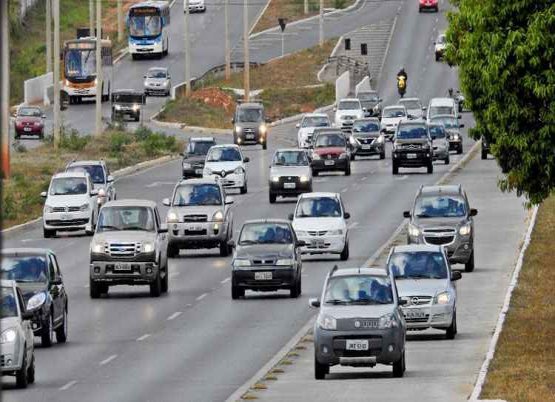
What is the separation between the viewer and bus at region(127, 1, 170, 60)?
13400 cm

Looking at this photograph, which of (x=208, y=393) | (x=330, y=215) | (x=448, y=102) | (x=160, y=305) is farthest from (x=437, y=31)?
(x=208, y=393)

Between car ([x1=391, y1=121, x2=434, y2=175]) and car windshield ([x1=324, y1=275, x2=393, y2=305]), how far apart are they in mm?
50141

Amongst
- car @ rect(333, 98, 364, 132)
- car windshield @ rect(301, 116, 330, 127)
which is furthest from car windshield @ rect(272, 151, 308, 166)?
car @ rect(333, 98, 364, 132)

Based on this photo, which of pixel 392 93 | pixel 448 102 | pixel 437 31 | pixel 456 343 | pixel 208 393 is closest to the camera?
pixel 208 393

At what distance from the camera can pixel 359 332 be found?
2758 centimetres

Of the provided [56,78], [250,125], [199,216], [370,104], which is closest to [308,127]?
[250,125]

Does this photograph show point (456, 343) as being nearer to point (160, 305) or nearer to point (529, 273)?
point (160, 305)

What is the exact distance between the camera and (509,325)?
35438 mm

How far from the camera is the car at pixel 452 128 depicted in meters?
91.6

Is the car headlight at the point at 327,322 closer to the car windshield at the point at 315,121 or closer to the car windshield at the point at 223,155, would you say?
the car windshield at the point at 223,155

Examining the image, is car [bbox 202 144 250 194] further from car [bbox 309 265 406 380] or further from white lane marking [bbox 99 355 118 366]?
car [bbox 309 265 406 380]

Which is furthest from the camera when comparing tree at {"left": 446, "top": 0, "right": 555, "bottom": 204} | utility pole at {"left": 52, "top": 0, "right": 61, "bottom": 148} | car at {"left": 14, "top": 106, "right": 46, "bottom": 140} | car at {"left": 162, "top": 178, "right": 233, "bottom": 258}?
car at {"left": 14, "top": 106, "right": 46, "bottom": 140}

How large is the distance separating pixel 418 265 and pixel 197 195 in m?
17.2

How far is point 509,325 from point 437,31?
11685cm
